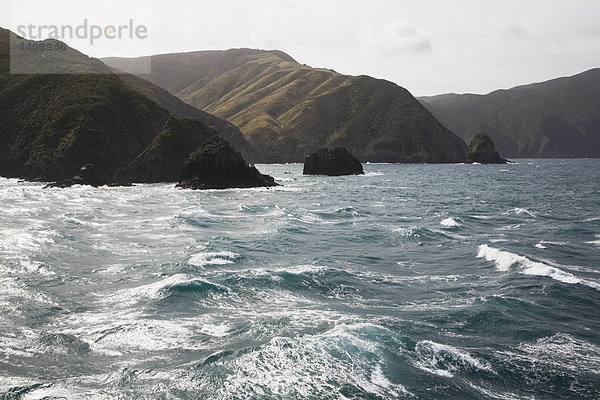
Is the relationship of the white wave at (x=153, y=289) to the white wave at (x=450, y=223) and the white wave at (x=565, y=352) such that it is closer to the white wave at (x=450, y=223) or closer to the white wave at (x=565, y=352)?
the white wave at (x=565, y=352)

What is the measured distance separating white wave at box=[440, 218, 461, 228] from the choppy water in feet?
4.91

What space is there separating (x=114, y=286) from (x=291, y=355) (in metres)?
11.3

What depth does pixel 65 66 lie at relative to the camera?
474ft

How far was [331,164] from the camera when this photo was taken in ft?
414

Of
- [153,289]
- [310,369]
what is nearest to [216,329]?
[310,369]

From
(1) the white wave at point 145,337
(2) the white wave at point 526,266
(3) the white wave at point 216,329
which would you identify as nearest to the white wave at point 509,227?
(2) the white wave at point 526,266

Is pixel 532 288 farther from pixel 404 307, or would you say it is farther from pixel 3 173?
pixel 3 173

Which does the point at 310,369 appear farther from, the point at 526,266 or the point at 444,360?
the point at 526,266

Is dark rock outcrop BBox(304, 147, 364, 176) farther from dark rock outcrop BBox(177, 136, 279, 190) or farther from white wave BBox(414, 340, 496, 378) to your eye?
white wave BBox(414, 340, 496, 378)

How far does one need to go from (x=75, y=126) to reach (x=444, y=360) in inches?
4122

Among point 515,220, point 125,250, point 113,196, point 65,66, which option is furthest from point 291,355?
point 65,66

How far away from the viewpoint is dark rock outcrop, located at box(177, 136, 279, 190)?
79.3m

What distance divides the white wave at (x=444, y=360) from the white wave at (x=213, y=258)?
44.9 ft

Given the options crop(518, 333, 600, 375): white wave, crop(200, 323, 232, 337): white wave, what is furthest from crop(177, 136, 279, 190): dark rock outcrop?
crop(518, 333, 600, 375): white wave
